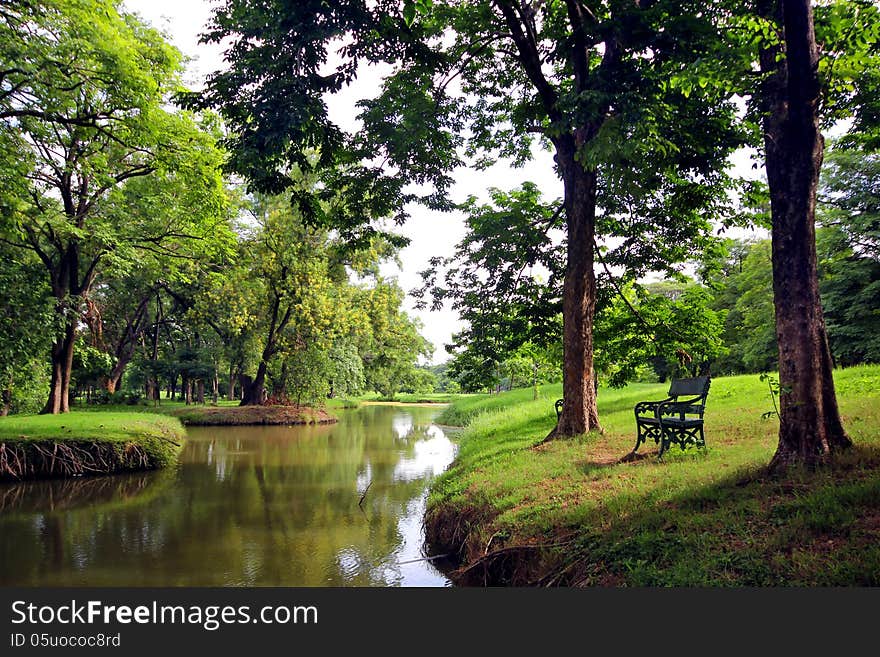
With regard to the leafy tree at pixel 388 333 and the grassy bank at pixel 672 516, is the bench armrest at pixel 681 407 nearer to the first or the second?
the grassy bank at pixel 672 516

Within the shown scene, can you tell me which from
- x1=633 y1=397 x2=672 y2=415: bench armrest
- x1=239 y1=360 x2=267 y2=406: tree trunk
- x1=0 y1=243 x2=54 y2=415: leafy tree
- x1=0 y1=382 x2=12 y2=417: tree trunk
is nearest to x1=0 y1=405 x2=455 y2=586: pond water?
x1=0 y1=243 x2=54 y2=415: leafy tree

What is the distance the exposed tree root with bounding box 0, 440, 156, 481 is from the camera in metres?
11.8

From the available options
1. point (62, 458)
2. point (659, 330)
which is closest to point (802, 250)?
point (659, 330)

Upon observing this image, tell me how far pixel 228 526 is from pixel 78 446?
22.1 feet

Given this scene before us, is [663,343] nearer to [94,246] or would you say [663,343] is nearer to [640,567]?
[640,567]

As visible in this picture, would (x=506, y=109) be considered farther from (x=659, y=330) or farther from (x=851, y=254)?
(x=851, y=254)

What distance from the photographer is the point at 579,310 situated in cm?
960

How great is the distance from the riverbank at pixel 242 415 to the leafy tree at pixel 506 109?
64.3 ft

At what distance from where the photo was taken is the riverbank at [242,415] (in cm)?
2623

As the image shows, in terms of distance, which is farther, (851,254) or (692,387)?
(851,254)

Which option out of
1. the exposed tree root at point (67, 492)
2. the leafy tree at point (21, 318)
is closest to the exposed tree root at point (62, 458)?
the exposed tree root at point (67, 492)

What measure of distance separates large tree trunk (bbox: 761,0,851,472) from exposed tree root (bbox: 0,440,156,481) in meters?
14.4

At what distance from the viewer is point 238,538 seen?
7.96 m

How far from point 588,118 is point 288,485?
33.9 feet
